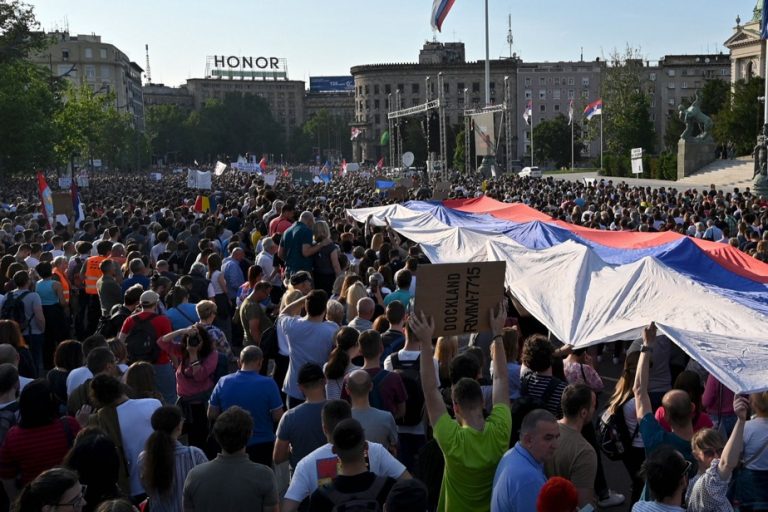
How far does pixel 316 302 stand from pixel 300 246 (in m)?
4.89

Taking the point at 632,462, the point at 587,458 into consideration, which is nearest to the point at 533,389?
the point at 632,462

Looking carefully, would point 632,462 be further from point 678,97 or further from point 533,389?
point 678,97

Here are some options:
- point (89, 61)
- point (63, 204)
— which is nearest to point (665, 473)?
point (63, 204)

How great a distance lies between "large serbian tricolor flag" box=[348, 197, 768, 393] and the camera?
7.25 meters

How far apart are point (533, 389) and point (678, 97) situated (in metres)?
128

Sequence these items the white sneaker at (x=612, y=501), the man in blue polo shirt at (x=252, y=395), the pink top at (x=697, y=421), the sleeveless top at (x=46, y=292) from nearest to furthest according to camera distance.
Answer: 1. the pink top at (x=697, y=421)
2. the man in blue polo shirt at (x=252, y=395)
3. the white sneaker at (x=612, y=501)
4. the sleeveless top at (x=46, y=292)

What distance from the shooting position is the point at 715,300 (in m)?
8.76

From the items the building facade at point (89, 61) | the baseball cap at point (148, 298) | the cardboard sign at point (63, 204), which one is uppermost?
the building facade at point (89, 61)

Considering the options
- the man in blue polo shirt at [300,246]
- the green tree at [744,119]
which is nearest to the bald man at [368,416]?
the man in blue polo shirt at [300,246]

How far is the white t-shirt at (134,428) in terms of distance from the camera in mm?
6105

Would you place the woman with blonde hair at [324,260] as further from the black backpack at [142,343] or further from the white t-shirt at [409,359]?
the white t-shirt at [409,359]

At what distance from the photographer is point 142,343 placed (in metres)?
8.83

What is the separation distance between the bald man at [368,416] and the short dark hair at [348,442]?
3.91ft

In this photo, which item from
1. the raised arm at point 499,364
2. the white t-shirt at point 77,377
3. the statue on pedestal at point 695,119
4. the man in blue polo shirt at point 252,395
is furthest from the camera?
the statue on pedestal at point 695,119
